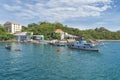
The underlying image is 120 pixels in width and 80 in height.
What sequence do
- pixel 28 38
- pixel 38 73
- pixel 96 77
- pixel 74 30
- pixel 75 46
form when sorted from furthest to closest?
pixel 74 30
pixel 28 38
pixel 75 46
pixel 38 73
pixel 96 77

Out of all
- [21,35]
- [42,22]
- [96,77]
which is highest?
[42,22]

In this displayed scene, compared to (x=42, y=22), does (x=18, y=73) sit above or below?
below

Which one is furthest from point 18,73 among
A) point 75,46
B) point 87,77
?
point 75,46

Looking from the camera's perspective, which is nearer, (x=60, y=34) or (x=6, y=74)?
(x=6, y=74)

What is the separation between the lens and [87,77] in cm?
2692

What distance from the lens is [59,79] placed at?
83.1 ft

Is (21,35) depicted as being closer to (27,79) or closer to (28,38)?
(28,38)

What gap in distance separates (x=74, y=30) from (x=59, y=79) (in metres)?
152

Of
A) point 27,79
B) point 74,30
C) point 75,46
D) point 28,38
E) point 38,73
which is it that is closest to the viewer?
point 27,79

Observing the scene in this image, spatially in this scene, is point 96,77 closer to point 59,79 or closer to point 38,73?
point 59,79

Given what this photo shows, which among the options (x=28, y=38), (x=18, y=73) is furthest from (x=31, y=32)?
(x=18, y=73)

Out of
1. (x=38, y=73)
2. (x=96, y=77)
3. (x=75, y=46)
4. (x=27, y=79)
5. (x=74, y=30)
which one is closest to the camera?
(x=27, y=79)

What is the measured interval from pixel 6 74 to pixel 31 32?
110 meters

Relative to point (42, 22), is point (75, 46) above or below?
below
